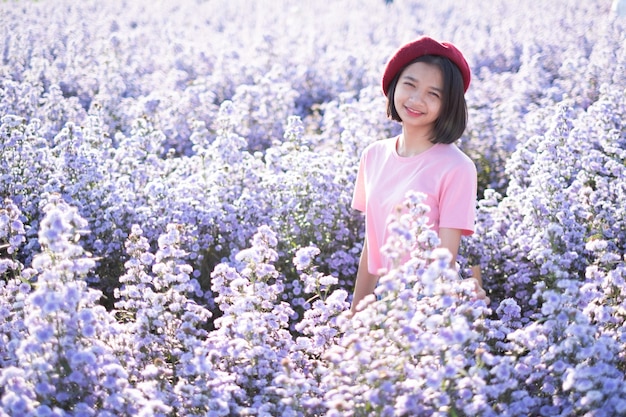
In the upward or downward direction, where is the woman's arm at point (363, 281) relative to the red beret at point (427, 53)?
downward

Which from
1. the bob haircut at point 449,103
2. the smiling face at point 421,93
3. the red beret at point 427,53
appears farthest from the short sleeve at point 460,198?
the red beret at point 427,53

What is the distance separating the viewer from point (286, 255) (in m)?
4.36

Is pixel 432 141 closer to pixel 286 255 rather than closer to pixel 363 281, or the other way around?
pixel 363 281

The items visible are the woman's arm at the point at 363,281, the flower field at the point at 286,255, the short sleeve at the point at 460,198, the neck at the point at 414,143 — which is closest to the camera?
the flower field at the point at 286,255

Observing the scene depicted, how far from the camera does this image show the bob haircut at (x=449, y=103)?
3.23 metres

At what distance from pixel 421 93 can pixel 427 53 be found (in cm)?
18

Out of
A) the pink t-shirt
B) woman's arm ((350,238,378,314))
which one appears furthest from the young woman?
woman's arm ((350,238,378,314))

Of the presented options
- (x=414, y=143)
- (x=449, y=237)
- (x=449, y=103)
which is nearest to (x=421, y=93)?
(x=449, y=103)

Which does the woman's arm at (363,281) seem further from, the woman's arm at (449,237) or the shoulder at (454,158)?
the shoulder at (454,158)

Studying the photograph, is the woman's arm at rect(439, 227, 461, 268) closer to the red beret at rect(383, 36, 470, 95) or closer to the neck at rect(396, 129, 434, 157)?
the neck at rect(396, 129, 434, 157)

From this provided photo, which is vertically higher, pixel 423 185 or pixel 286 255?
pixel 423 185

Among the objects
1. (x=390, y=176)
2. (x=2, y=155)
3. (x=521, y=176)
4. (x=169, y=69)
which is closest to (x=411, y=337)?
(x=390, y=176)

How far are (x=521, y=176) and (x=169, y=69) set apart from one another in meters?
6.32

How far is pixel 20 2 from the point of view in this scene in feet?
50.2
